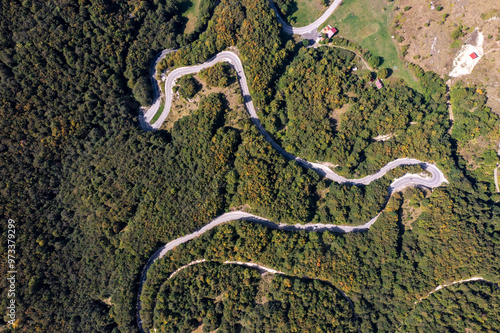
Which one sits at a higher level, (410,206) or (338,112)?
(338,112)

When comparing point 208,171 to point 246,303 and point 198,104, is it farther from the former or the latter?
point 246,303

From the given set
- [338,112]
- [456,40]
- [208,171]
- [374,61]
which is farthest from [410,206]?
[208,171]

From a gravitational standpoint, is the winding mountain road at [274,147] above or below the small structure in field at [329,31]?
below

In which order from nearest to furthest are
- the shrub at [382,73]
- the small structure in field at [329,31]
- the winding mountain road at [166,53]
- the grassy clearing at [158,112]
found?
1. the shrub at [382,73]
2. the small structure in field at [329,31]
3. the winding mountain road at [166,53]
4. the grassy clearing at [158,112]

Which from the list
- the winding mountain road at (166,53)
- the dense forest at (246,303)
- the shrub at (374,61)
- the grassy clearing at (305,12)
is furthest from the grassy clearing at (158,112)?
the shrub at (374,61)

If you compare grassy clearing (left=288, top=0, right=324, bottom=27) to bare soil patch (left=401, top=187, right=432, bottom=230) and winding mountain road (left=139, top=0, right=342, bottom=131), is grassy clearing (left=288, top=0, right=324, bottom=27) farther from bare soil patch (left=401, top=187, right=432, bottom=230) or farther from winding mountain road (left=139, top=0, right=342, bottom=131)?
bare soil patch (left=401, top=187, right=432, bottom=230)

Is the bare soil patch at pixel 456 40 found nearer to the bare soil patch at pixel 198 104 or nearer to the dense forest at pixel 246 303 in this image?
the bare soil patch at pixel 198 104
